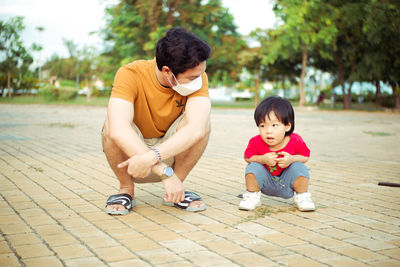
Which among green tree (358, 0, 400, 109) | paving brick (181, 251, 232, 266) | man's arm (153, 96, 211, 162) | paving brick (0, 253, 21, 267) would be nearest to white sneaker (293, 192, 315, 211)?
man's arm (153, 96, 211, 162)

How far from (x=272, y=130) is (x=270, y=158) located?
8.4 inches

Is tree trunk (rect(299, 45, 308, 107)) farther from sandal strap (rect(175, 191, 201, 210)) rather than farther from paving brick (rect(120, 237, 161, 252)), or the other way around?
paving brick (rect(120, 237, 161, 252))

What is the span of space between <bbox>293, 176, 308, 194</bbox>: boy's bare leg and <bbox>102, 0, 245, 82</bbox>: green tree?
86.9ft

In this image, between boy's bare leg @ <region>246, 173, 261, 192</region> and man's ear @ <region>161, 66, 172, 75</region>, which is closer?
man's ear @ <region>161, 66, 172, 75</region>

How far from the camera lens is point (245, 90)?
229 feet

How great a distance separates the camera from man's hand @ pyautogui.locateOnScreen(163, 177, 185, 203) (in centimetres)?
323

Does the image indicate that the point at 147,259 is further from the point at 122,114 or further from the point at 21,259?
the point at 122,114

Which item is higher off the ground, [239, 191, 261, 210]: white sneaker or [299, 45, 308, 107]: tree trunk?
[299, 45, 308, 107]: tree trunk

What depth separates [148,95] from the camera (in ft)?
11.9

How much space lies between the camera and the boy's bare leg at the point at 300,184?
371 centimetres

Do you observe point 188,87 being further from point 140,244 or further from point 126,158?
point 140,244


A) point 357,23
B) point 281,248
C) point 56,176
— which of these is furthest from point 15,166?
point 357,23

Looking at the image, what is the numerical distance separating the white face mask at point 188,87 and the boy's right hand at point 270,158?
74cm

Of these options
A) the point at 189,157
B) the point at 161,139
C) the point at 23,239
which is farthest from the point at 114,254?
the point at 161,139
